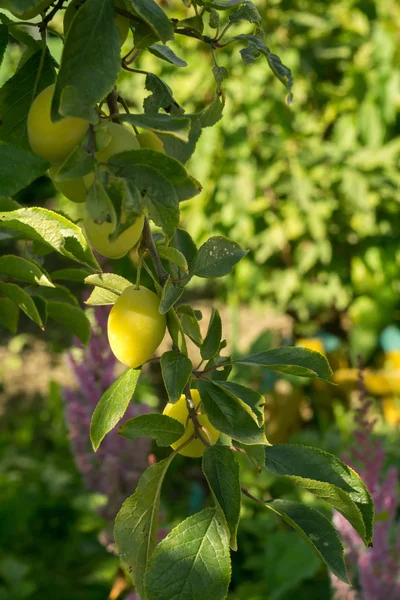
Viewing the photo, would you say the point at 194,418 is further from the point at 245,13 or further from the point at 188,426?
the point at 245,13

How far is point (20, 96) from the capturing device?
2.31 ft

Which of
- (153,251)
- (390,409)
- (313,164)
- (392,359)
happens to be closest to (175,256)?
(153,251)

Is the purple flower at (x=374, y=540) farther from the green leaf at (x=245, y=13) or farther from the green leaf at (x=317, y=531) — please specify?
the green leaf at (x=245, y=13)

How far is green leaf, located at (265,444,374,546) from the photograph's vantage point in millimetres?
615

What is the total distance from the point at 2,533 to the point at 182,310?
5.45ft

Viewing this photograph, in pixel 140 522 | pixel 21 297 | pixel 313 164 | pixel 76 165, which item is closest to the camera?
pixel 76 165

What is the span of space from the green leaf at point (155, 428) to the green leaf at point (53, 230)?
131 millimetres

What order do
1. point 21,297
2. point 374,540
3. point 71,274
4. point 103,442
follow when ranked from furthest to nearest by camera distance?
point 103,442 < point 374,540 < point 71,274 < point 21,297

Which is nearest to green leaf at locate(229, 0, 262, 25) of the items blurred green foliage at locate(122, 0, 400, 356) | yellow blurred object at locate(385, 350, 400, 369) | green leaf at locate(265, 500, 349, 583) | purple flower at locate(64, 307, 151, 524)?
green leaf at locate(265, 500, 349, 583)

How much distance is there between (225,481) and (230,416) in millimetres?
52

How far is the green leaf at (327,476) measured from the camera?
615mm

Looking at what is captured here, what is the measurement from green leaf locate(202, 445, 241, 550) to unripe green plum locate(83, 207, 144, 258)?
0.59ft

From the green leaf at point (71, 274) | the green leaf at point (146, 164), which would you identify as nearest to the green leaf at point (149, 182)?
the green leaf at point (146, 164)

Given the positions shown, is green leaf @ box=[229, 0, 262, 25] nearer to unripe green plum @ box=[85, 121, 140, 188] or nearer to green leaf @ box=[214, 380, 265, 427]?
unripe green plum @ box=[85, 121, 140, 188]
